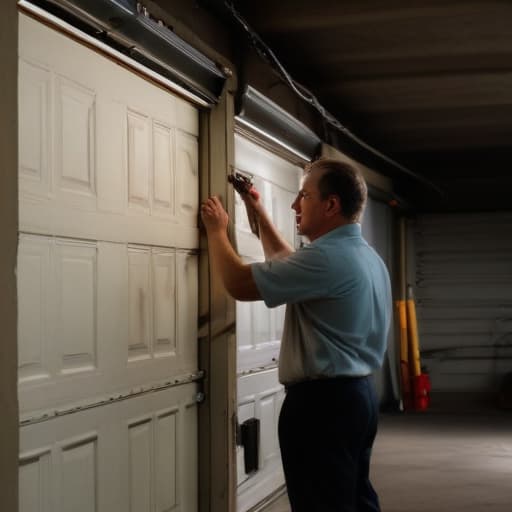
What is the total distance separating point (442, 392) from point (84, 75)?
27.5 ft

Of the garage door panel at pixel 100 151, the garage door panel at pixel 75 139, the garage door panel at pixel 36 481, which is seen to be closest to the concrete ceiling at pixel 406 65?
the garage door panel at pixel 100 151

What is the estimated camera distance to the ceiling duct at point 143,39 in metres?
2.80

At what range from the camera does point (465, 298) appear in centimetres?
1071

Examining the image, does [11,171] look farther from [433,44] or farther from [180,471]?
[433,44]

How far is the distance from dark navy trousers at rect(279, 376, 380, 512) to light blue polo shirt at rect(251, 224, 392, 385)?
6 cm

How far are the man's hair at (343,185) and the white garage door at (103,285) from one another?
0.81 m

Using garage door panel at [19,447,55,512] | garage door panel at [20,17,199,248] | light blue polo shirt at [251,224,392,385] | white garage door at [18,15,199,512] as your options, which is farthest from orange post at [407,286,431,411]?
garage door panel at [19,447,55,512]

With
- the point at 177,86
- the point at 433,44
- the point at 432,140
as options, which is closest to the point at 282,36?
the point at 433,44

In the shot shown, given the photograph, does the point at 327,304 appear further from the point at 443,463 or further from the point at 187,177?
the point at 443,463

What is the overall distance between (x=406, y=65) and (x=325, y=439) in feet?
11.2

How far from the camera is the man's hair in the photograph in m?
3.12

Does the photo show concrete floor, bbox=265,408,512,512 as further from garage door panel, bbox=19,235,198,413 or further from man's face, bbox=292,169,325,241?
man's face, bbox=292,169,325,241

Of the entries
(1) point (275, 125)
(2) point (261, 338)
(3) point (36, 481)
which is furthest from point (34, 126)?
(2) point (261, 338)

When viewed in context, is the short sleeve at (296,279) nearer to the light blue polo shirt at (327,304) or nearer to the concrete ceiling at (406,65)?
the light blue polo shirt at (327,304)
